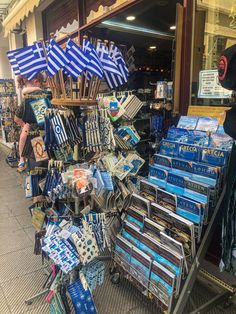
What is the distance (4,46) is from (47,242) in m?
9.67

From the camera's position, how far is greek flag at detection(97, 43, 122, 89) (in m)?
1.89

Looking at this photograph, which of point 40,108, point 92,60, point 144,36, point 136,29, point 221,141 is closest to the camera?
point 221,141

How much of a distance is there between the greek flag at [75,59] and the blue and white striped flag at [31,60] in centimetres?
26

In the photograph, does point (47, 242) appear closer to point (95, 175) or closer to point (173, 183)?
point (95, 175)

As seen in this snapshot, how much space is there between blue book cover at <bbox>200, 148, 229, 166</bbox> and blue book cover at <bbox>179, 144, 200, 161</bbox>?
0.13ft

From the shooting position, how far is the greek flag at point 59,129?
1783 millimetres

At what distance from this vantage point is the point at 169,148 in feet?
5.79

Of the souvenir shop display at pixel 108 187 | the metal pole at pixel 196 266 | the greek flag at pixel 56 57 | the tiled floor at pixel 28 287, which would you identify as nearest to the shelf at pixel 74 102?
the souvenir shop display at pixel 108 187

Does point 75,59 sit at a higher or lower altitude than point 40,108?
higher

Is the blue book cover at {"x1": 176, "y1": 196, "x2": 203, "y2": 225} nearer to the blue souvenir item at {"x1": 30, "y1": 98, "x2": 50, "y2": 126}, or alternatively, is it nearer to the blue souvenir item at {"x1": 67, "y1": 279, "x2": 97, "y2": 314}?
the blue souvenir item at {"x1": 67, "y1": 279, "x2": 97, "y2": 314}

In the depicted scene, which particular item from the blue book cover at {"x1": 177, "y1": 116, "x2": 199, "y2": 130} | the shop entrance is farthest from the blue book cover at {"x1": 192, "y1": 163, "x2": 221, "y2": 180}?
the shop entrance

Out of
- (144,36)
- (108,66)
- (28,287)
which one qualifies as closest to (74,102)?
(108,66)

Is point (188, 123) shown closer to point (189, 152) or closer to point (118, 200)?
point (189, 152)

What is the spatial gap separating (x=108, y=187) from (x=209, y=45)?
1424 mm
